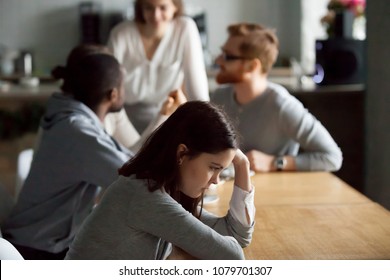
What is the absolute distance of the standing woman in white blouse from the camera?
1.85m

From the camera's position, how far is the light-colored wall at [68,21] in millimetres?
4574

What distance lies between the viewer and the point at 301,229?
43.1 inches

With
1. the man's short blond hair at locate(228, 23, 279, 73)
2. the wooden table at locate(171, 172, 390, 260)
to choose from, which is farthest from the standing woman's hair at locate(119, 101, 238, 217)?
the man's short blond hair at locate(228, 23, 279, 73)

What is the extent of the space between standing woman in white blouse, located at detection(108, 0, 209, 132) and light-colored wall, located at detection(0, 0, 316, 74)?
Result: 2740 millimetres

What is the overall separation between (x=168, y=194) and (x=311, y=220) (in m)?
0.35

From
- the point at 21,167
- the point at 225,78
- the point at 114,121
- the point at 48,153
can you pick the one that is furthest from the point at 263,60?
the point at 21,167

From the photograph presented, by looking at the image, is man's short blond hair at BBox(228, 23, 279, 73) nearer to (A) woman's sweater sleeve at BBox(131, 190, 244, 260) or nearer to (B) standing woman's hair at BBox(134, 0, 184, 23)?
(B) standing woman's hair at BBox(134, 0, 184, 23)

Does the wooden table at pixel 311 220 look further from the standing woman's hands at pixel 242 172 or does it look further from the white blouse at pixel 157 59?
the white blouse at pixel 157 59

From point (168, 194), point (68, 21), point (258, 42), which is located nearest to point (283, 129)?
point (258, 42)

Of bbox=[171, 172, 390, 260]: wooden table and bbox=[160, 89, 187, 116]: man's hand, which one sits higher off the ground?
bbox=[160, 89, 187, 116]: man's hand

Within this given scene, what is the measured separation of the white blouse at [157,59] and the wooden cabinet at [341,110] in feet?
2.11

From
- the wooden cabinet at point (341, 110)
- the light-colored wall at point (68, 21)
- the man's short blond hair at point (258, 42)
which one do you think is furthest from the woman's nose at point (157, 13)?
the light-colored wall at point (68, 21)
